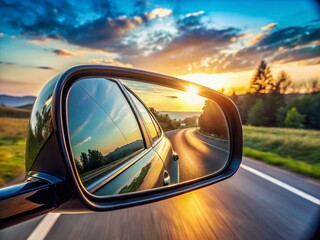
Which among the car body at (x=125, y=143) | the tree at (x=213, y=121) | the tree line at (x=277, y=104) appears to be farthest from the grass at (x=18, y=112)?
the tree line at (x=277, y=104)

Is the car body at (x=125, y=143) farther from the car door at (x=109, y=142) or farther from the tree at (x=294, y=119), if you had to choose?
the tree at (x=294, y=119)

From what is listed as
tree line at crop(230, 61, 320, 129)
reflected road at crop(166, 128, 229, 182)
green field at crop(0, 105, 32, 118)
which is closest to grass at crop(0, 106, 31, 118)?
green field at crop(0, 105, 32, 118)

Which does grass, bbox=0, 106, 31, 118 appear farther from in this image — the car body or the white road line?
the white road line

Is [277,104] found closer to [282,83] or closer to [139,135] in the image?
[282,83]

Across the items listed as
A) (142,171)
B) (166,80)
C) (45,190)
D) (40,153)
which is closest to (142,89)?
(166,80)

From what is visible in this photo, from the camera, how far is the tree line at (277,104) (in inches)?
3248

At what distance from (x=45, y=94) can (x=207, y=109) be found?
1.31 meters

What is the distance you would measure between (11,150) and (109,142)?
807 centimetres

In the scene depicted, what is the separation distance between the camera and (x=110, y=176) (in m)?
1.66

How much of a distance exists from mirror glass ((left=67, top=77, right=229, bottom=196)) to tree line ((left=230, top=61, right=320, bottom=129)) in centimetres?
7685

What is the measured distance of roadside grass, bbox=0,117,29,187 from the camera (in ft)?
22.5

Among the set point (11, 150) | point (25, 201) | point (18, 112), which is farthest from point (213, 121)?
Result: point (11, 150)

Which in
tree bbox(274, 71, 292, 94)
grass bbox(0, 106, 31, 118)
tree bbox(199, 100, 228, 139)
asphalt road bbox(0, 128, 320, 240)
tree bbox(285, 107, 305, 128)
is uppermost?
tree bbox(274, 71, 292, 94)

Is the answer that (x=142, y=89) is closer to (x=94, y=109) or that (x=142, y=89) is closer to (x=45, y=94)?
(x=94, y=109)
